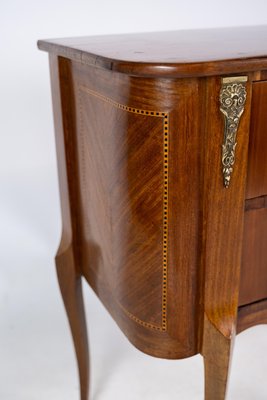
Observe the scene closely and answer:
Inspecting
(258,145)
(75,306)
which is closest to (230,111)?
(258,145)

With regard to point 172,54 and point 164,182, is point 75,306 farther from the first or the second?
point 172,54

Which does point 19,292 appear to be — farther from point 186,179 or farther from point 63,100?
point 186,179

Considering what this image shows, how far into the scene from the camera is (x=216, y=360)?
954 millimetres

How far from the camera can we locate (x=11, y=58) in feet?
5.95

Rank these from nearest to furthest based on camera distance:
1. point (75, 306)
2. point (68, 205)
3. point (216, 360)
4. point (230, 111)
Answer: point (230, 111) → point (216, 360) → point (68, 205) → point (75, 306)

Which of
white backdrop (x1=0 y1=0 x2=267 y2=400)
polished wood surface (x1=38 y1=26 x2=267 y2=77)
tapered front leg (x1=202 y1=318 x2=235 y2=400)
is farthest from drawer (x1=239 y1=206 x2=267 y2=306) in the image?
white backdrop (x1=0 y1=0 x2=267 y2=400)

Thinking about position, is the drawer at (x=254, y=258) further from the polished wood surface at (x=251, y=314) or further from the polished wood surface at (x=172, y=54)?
the polished wood surface at (x=172, y=54)

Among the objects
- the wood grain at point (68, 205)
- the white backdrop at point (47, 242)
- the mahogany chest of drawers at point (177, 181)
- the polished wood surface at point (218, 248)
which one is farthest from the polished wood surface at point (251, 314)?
the white backdrop at point (47, 242)

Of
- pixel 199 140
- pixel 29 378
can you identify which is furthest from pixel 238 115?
pixel 29 378

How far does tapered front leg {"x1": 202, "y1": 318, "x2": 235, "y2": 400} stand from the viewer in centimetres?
93

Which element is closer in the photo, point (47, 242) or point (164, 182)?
point (164, 182)

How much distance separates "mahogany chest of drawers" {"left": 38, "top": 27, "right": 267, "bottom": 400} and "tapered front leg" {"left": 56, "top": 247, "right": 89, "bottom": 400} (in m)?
0.20

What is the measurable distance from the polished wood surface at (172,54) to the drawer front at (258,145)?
0.06 m

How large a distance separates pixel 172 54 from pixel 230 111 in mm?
135
